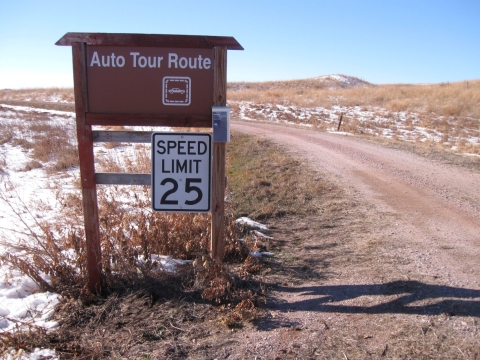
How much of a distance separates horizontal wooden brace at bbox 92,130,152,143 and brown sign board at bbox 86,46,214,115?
0.62ft

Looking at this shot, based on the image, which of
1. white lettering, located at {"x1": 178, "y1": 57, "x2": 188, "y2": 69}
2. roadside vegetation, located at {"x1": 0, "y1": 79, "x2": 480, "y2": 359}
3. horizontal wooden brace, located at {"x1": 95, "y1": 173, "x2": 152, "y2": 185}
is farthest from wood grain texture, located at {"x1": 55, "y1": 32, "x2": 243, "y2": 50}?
roadside vegetation, located at {"x1": 0, "y1": 79, "x2": 480, "y2": 359}

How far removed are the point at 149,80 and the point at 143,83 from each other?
6 centimetres

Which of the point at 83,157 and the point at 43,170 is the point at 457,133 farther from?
the point at 83,157

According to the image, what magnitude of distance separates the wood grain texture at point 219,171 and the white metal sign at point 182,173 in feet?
0.21

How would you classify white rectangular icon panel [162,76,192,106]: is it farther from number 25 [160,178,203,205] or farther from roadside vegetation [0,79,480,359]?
roadside vegetation [0,79,480,359]

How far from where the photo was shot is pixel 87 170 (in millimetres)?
3785

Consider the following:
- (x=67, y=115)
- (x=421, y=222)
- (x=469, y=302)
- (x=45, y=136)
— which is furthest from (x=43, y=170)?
(x=67, y=115)

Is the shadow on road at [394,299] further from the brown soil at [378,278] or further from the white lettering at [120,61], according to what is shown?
the white lettering at [120,61]

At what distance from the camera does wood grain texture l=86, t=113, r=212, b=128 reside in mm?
3701

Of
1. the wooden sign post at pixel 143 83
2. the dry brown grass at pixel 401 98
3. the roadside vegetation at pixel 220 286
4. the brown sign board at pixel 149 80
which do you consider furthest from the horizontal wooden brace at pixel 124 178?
the dry brown grass at pixel 401 98

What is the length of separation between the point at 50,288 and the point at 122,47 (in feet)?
7.54

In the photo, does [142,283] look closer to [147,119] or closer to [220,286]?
[220,286]

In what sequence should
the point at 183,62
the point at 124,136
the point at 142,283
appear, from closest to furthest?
1. the point at 183,62
2. the point at 124,136
3. the point at 142,283

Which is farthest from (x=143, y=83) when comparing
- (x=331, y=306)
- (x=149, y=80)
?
(x=331, y=306)
